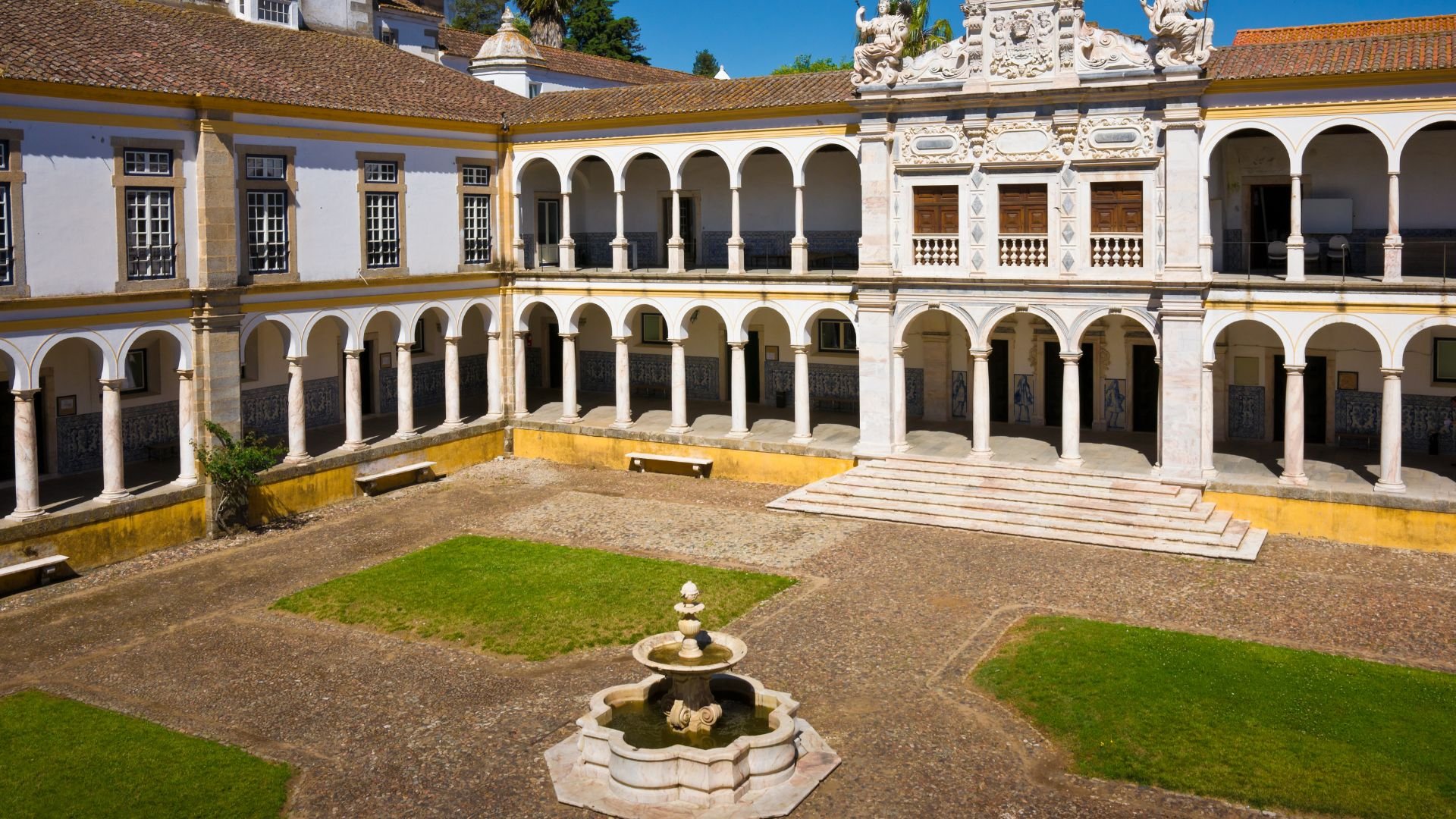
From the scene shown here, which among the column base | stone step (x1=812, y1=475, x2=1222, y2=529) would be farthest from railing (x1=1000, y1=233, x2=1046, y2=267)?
the column base

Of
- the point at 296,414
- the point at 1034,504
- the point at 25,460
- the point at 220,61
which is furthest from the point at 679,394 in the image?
the point at 25,460

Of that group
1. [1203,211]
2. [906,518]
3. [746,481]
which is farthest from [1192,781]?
[746,481]

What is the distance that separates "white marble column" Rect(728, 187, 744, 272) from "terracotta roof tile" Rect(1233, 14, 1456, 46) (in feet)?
36.3

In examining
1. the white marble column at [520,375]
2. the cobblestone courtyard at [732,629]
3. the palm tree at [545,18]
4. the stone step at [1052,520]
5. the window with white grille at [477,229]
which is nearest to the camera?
the cobblestone courtyard at [732,629]

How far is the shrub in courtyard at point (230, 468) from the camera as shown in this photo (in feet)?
70.8

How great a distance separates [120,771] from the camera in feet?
41.2

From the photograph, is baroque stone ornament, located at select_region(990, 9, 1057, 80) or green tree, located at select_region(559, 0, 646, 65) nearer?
baroque stone ornament, located at select_region(990, 9, 1057, 80)

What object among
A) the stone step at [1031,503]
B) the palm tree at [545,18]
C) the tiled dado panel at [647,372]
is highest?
the palm tree at [545,18]

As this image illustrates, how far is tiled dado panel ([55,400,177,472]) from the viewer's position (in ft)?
73.7

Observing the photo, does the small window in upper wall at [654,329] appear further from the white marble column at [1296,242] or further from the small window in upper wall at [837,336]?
the white marble column at [1296,242]

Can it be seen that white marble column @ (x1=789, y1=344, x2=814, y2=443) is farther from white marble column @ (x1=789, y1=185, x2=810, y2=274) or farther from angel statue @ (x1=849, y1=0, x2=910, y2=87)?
angel statue @ (x1=849, y1=0, x2=910, y2=87)

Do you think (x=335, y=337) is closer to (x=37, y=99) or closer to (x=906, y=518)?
(x=37, y=99)

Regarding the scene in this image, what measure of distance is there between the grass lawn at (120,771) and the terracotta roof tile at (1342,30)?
2364 cm

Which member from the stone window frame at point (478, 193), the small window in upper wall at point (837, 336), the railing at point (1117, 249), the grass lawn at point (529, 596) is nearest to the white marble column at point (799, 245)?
the small window in upper wall at point (837, 336)
